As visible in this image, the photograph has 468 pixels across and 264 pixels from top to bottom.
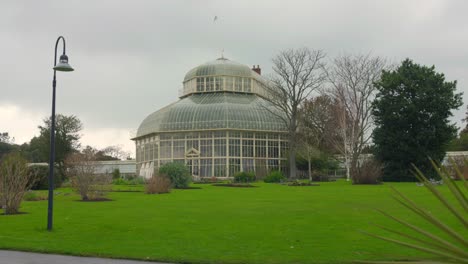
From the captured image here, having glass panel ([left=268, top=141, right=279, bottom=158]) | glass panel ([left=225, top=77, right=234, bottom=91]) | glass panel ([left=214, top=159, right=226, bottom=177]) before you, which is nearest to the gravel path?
glass panel ([left=214, top=159, right=226, bottom=177])

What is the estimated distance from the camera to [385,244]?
37.4 feet

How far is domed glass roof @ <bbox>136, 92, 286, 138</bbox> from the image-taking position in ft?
192

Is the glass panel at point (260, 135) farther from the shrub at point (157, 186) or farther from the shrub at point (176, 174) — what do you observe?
the shrub at point (157, 186)

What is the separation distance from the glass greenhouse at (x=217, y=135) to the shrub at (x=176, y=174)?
1941 centimetres

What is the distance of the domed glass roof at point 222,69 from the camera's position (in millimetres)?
65625

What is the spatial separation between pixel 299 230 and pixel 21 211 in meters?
12.2

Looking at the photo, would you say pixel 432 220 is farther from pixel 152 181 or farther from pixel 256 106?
pixel 256 106

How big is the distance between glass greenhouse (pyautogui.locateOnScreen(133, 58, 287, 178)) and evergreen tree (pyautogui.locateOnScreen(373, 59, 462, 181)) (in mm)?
16435

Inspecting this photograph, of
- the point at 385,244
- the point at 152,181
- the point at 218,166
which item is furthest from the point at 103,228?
the point at 218,166

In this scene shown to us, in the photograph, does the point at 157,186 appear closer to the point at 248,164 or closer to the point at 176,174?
the point at 176,174

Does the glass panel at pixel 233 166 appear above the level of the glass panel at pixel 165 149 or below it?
below

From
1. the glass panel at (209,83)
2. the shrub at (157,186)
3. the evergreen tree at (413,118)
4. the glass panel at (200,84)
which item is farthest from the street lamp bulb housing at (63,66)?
the glass panel at (200,84)

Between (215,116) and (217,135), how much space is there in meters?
2.25

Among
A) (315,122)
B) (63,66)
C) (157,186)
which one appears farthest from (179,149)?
(63,66)
